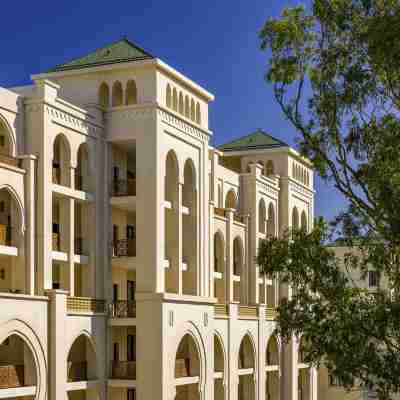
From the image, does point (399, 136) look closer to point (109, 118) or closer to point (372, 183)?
point (372, 183)

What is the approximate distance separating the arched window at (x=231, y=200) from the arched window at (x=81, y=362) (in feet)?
48.1

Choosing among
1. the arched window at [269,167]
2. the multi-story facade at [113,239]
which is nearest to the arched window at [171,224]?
the multi-story facade at [113,239]

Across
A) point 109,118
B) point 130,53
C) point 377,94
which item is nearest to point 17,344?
point 109,118

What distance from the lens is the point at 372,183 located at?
76.5 ft

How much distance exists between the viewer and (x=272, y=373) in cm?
4944

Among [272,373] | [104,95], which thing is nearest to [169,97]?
[104,95]

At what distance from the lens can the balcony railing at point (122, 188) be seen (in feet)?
118

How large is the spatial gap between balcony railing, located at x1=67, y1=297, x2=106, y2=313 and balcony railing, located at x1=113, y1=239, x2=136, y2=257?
2.10 meters

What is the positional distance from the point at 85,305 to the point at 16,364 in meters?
3.56

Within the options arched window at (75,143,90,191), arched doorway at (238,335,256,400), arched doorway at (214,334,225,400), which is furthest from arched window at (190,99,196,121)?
arched doorway at (238,335,256,400)

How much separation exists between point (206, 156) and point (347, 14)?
16317 millimetres

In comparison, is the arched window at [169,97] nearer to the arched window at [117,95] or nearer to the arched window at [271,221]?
the arched window at [117,95]

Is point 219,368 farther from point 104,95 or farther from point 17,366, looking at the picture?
point 17,366

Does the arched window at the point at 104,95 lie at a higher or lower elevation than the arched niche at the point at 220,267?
higher
